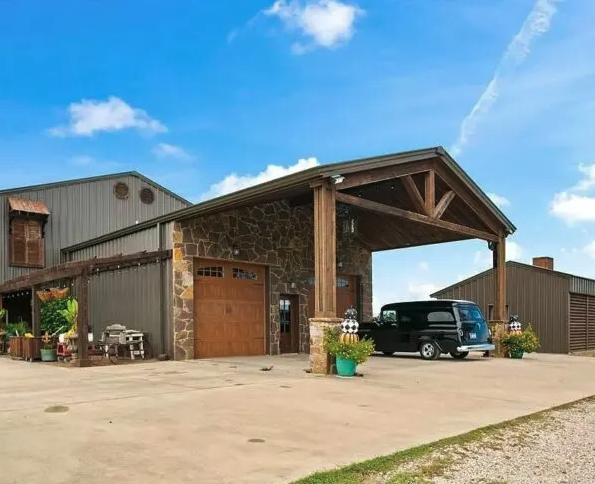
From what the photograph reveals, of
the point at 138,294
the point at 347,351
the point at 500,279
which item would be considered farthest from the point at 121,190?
the point at 347,351

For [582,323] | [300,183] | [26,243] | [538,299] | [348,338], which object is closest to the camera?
[348,338]

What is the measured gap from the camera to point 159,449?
573cm

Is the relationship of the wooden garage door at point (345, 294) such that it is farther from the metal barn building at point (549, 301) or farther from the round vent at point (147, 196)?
the round vent at point (147, 196)

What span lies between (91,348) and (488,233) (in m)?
12.9

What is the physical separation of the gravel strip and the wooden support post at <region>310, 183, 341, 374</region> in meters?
5.67

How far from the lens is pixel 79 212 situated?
22.6m

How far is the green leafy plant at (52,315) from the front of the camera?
17.4 meters

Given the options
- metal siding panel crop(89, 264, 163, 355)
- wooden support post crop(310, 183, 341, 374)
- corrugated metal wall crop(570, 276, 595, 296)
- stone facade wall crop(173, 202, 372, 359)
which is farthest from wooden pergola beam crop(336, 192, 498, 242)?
corrugated metal wall crop(570, 276, 595, 296)

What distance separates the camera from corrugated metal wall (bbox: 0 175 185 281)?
826 inches

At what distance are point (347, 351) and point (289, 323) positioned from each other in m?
7.91

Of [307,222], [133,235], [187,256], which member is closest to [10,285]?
[133,235]

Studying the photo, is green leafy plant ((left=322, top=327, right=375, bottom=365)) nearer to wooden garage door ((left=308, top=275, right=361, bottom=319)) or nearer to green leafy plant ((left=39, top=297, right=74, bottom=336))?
green leafy plant ((left=39, top=297, right=74, bottom=336))

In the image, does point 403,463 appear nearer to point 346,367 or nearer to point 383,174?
point 346,367

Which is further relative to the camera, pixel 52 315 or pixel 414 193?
pixel 52 315
